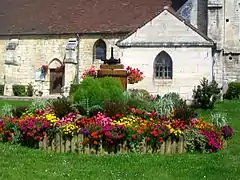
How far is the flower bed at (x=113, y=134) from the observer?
1130 centimetres

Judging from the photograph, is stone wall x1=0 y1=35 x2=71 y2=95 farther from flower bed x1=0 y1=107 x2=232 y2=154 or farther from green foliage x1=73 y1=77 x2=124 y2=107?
flower bed x1=0 y1=107 x2=232 y2=154

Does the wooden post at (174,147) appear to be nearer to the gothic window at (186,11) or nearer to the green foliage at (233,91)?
the green foliage at (233,91)

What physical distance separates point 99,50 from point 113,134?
24.2 metres

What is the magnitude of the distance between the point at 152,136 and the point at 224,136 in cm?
225

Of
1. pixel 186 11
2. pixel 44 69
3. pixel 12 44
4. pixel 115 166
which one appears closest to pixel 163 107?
pixel 115 166

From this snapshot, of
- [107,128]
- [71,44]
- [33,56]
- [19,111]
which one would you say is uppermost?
[71,44]

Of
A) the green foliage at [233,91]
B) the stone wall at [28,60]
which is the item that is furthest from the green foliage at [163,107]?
the stone wall at [28,60]

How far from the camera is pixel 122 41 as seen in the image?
85.7 ft

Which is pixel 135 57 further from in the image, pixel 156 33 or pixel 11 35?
pixel 11 35

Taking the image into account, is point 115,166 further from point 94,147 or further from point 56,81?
point 56,81

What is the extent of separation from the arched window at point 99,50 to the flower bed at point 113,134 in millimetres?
22379

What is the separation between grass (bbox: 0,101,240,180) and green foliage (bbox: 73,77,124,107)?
2.69 m

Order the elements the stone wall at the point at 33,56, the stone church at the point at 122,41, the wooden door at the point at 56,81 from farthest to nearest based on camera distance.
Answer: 1. the wooden door at the point at 56,81
2. the stone wall at the point at 33,56
3. the stone church at the point at 122,41

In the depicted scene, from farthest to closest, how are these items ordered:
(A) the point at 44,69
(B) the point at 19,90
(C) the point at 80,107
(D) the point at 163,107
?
(A) the point at 44,69 < (B) the point at 19,90 < (C) the point at 80,107 < (D) the point at 163,107
